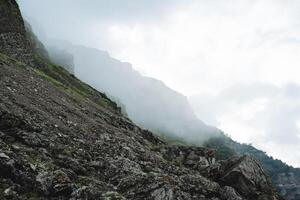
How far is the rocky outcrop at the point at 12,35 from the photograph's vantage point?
77.4 m

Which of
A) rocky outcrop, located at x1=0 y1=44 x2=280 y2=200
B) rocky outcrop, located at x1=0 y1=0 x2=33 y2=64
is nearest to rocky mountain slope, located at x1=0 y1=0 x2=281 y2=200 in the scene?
rocky outcrop, located at x1=0 y1=44 x2=280 y2=200

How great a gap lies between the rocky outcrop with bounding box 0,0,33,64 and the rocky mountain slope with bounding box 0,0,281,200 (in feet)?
101

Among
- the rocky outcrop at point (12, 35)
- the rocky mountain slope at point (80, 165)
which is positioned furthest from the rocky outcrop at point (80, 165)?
the rocky outcrop at point (12, 35)

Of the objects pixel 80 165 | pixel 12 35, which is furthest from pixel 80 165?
pixel 12 35

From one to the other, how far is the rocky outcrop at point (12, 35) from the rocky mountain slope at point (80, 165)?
101ft

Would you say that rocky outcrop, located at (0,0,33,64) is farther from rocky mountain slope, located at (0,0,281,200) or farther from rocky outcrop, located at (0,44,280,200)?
rocky outcrop, located at (0,44,280,200)

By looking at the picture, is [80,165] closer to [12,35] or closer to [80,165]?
[80,165]

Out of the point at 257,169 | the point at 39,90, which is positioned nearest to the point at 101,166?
the point at 257,169

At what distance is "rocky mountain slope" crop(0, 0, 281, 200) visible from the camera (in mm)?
24531

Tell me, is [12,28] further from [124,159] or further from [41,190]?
[41,190]

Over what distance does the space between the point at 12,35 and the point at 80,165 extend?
5824cm

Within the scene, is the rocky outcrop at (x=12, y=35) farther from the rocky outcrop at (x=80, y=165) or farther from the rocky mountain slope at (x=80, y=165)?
the rocky outcrop at (x=80, y=165)

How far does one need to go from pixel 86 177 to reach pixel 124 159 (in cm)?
579

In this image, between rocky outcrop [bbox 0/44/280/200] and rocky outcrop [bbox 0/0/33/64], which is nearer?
rocky outcrop [bbox 0/44/280/200]
